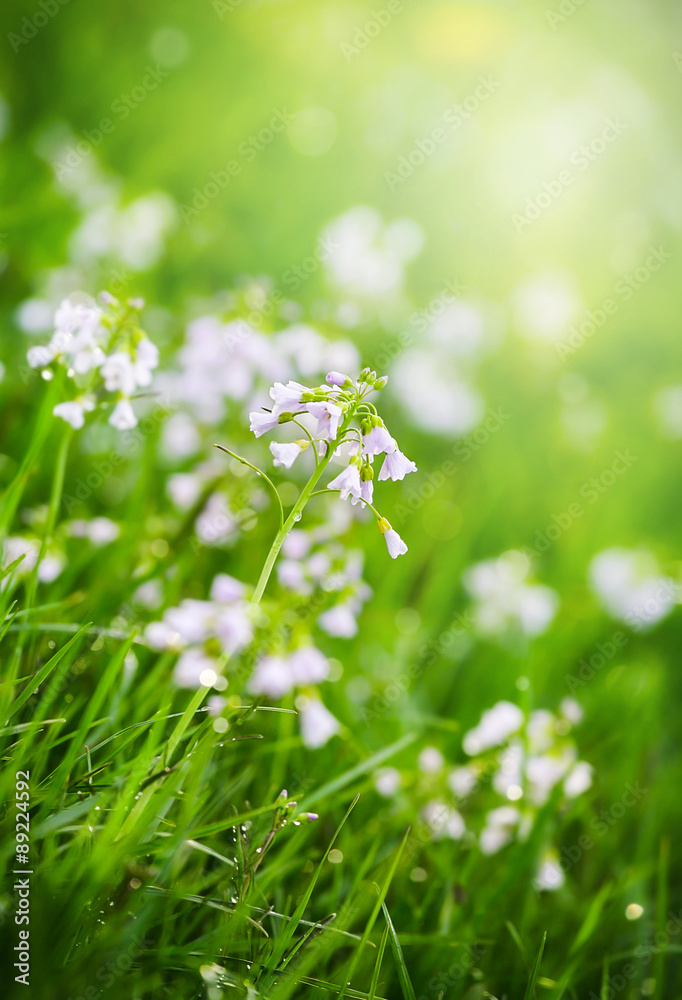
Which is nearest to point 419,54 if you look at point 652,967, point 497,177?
point 497,177

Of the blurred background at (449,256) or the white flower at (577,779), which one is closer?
the white flower at (577,779)

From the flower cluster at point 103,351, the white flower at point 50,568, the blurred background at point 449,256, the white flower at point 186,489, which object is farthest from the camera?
the blurred background at point 449,256

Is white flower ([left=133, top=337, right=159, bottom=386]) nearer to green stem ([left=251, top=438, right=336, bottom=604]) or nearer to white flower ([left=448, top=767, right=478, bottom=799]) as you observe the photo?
green stem ([left=251, top=438, right=336, bottom=604])

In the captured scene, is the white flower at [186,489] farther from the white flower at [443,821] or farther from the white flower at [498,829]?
the white flower at [498,829]

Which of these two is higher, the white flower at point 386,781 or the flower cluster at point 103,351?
the flower cluster at point 103,351

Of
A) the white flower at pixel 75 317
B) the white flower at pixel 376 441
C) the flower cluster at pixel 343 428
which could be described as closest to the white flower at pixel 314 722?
the flower cluster at pixel 343 428

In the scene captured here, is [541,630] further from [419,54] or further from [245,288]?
[419,54]
